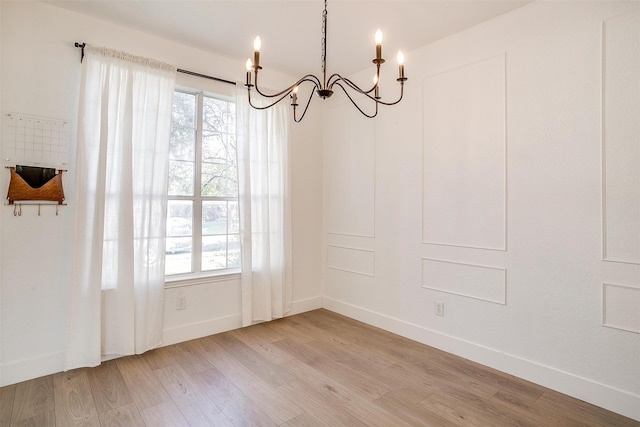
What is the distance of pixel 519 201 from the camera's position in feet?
8.29

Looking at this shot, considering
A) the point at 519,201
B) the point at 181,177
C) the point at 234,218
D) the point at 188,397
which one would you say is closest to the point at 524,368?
the point at 519,201

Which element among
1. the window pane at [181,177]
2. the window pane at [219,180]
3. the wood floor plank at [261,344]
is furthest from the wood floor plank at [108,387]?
the window pane at [219,180]

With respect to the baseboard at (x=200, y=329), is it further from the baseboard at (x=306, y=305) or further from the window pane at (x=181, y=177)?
the window pane at (x=181, y=177)

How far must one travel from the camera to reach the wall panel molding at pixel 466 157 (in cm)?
264

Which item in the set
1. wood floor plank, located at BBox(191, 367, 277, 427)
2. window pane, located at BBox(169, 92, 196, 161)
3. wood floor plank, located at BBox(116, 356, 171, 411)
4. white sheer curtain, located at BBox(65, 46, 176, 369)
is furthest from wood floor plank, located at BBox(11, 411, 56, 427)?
window pane, located at BBox(169, 92, 196, 161)

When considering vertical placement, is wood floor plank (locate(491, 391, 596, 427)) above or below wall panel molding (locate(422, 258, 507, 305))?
below

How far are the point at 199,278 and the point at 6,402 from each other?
1.52 metres

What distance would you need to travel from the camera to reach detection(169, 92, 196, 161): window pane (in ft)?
10.5

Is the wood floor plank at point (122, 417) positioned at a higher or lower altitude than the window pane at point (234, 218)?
lower

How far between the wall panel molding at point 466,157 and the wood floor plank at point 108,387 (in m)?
2.72

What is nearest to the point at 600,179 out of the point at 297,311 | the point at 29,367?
the point at 297,311

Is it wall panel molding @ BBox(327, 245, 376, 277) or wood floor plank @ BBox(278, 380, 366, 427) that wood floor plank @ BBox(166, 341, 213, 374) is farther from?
wall panel molding @ BBox(327, 245, 376, 277)

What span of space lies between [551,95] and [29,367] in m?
4.35

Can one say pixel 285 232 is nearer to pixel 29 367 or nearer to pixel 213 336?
pixel 213 336
